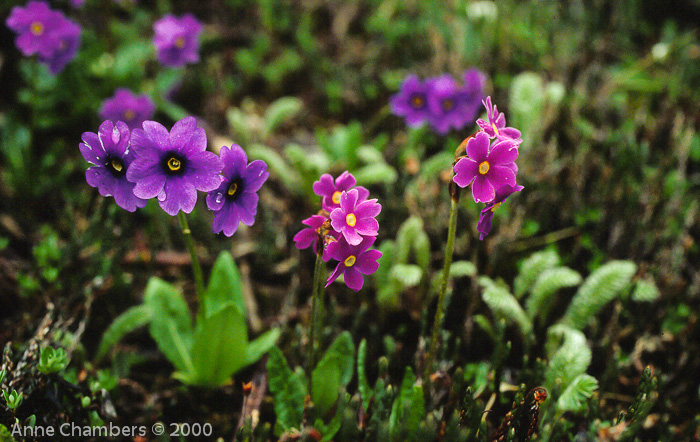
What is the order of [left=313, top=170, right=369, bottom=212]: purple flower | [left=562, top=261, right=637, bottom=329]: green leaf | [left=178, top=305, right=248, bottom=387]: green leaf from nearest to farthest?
1. [left=313, top=170, right=369, bottom=212]: purple flower
2. [left=178, top=305, right=248, bottom=387]: green leaf
3. [left=562, top=261, right=637, bottom=329]: green leaf

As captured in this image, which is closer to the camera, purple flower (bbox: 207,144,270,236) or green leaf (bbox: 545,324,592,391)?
purple flower (bbox: 207,144,270,236)

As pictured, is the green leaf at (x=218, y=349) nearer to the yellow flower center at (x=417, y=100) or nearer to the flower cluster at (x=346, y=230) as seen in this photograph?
the flower cluster at (x=346, y=230)

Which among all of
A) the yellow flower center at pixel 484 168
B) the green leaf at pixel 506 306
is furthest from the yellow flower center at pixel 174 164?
the green leaf at pixel 506 306

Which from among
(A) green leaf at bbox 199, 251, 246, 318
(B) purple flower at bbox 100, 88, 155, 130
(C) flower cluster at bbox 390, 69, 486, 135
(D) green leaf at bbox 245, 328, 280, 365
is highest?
(C) flower cluster at bbox 390, 69, 486, 135

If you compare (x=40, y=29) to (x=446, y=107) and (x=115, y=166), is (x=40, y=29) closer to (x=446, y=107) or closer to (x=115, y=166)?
(x=115, y=166)

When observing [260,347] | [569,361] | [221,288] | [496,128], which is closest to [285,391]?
[260,347]

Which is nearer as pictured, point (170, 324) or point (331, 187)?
point (331, 187)

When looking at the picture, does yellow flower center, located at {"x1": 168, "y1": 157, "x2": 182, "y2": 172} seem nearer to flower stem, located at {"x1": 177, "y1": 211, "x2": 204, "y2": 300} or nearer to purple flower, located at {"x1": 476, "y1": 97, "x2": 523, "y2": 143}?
flower stem, located at {"x1": 177, "y1": 211, "x2": 204, "y2": 300}

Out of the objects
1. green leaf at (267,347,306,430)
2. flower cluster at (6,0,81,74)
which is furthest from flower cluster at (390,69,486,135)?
flower cluster at (6,0,81,74)
